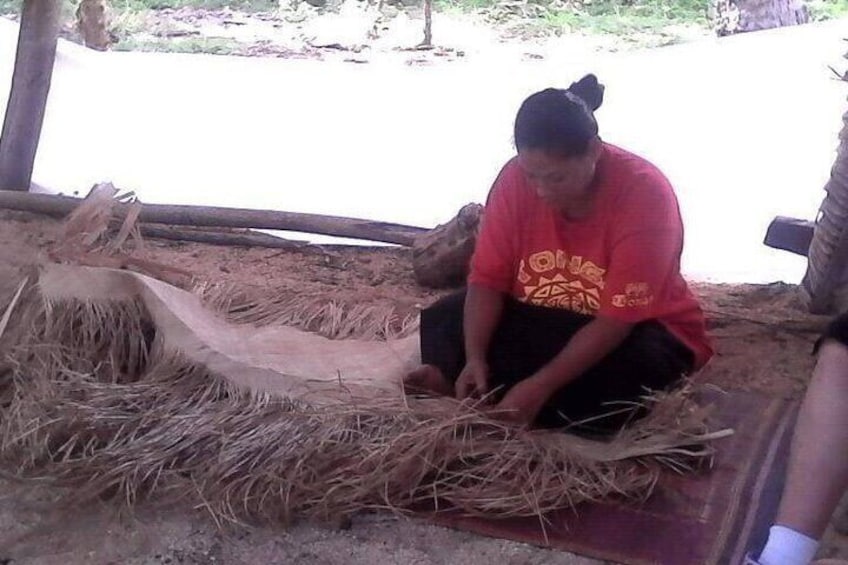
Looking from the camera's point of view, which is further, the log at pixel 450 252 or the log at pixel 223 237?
the log at pixel 223 237

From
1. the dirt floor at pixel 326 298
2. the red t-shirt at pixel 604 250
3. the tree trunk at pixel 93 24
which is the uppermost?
the tree trunk at pixel 93 24

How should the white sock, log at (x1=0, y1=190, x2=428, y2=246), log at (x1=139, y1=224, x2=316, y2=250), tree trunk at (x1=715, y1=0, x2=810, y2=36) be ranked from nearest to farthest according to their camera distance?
the white sock
log at (x1=0, y1=190, x2=428, y2=246)
log at (x1=139, y1=224, x2=316, y2=250)
tree trunk at (x1=715, y1=0, x2=810, y2=36)

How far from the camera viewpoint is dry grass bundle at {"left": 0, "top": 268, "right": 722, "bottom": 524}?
194cm

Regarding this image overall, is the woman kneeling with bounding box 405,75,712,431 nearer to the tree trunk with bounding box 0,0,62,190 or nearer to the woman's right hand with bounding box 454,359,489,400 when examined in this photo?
the woman's right hand with bounding box 454,359,489,400

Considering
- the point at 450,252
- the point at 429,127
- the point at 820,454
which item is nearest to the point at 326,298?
the point at 450,252

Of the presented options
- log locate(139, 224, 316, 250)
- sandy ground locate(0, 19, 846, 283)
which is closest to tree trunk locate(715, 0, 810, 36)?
sandy ground locate(0, 19, 846, 283)

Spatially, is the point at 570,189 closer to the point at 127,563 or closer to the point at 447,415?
the point at 447,415

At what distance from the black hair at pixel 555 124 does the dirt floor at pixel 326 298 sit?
667 mm

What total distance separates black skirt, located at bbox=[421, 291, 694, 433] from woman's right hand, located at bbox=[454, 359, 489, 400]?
3cm

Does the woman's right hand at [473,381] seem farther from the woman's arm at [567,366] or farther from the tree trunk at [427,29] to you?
the tree trunk at [427,29]

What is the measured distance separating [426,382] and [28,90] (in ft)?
7.34

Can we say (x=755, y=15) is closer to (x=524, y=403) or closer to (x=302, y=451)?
(x=524, y=403)

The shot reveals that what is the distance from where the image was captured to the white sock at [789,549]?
1.56 meters

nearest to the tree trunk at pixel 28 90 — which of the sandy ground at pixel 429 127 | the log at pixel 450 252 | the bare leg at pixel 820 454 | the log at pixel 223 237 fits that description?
the log at pixel 223 237
